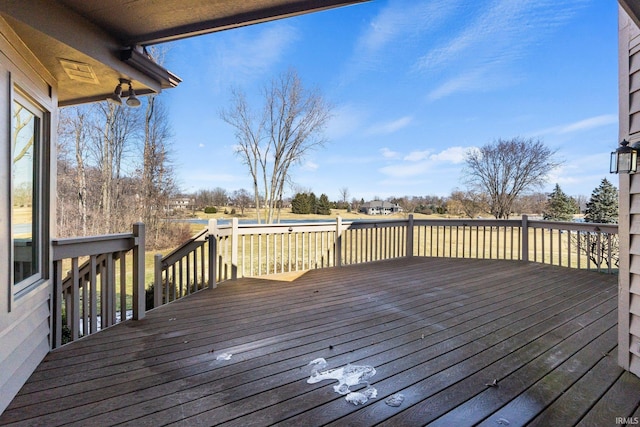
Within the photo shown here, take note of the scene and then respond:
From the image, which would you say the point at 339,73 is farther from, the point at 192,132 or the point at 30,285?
the point at 30,285

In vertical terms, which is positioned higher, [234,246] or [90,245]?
[90,245]

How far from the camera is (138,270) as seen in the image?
9.35 feet

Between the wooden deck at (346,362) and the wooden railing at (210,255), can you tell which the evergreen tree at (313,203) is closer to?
the wooden railing at (210,255)

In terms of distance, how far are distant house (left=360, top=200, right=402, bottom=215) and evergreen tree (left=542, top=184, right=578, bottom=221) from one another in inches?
206

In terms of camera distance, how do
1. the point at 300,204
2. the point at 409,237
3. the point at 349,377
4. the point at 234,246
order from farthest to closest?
the point at 300,204, the point at 409,237, the point at 234,246, the point at 349,377

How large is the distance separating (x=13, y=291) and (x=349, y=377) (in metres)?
2.12

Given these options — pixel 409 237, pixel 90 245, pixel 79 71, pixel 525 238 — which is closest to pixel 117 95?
pixel 79 71

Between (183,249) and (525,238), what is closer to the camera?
(183,249)

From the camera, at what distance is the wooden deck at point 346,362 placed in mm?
1516

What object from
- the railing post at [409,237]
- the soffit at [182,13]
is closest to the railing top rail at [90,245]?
the soffit at [182,13]

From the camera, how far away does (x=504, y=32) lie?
29.1ft

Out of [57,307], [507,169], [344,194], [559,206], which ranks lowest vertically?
[57,307]

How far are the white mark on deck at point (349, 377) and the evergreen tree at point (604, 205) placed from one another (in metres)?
11.1

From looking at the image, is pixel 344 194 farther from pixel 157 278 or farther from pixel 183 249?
pixel 157 278
